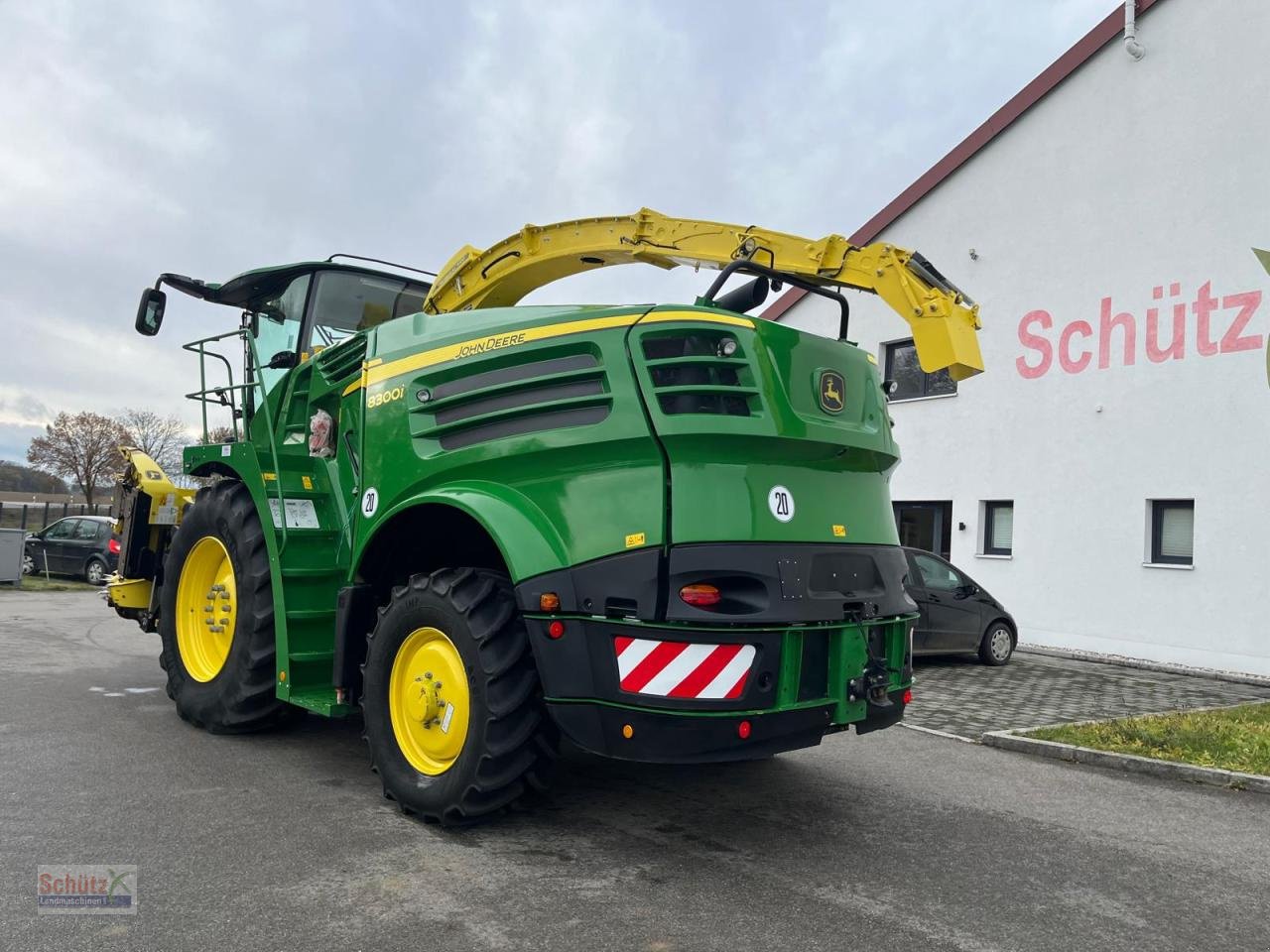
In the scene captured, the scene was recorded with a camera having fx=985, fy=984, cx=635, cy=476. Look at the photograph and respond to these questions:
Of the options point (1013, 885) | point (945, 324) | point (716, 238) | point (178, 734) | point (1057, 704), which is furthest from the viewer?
point (1057, 704)

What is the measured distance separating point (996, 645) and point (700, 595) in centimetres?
887

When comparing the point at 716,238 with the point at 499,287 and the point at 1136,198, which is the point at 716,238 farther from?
the point at 1136,198

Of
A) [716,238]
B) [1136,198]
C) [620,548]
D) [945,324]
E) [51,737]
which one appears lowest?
[51,737]

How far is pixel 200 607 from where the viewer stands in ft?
21.8

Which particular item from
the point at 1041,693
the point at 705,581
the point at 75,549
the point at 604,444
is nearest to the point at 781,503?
the point at 705,581

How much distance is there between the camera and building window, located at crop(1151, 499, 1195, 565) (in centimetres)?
1235

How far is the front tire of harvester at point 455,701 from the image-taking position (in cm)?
425

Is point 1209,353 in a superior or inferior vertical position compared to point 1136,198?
inferior

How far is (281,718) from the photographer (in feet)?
20.3

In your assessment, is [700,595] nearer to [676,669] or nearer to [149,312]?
[676,669]

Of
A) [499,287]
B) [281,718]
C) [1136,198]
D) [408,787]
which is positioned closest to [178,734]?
[281,718]

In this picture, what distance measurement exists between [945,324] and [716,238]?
56.7 inches

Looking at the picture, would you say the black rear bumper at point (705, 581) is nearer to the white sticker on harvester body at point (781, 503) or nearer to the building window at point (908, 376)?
the white sticker on harvester body at point (781, 503)

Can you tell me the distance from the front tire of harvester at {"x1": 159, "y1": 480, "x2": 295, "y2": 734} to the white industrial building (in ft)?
35.2
